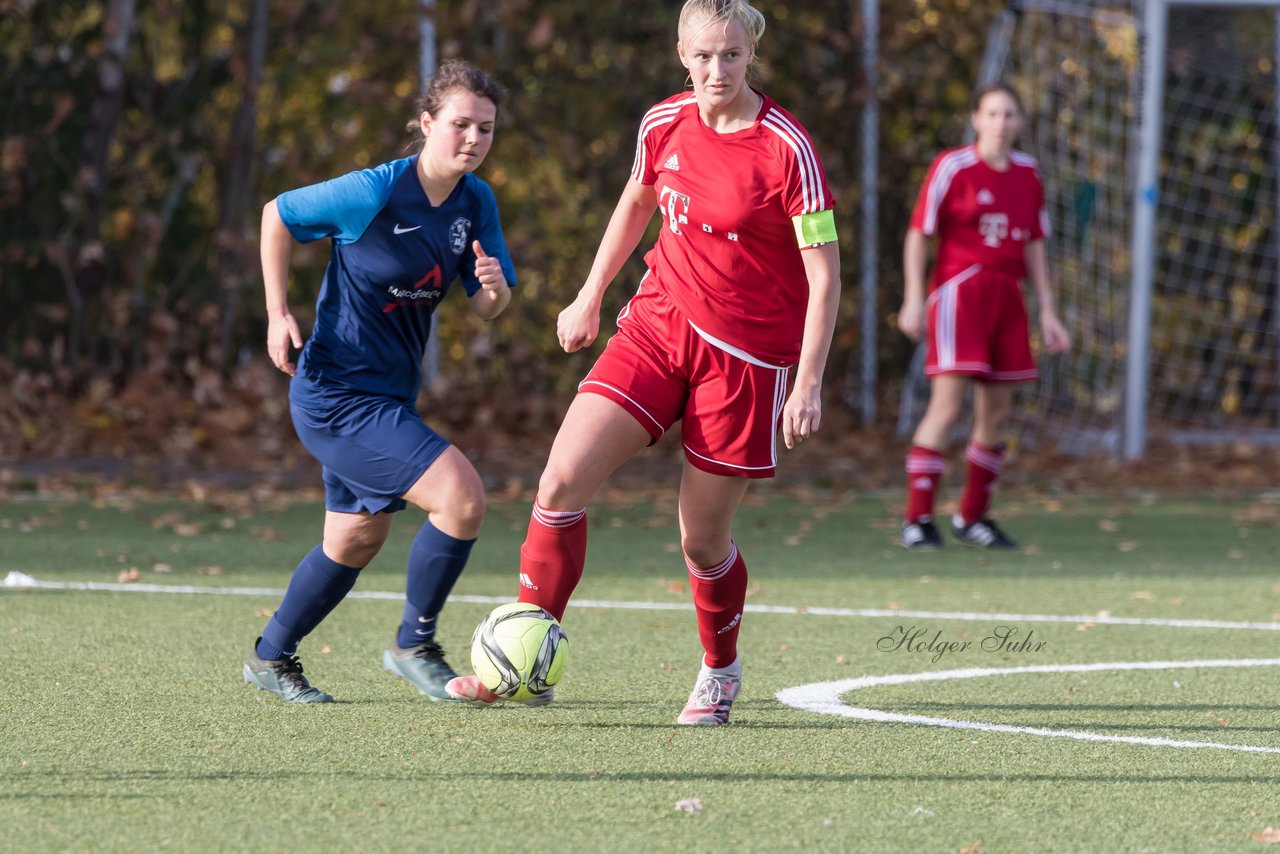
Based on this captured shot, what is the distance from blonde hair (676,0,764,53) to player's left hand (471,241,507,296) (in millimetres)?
819

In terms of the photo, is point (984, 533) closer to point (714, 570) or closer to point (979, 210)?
point (979, 210)

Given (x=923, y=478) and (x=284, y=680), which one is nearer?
(x=284, y=680)

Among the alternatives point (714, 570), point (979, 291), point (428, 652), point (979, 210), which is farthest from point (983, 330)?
point (428, 652)

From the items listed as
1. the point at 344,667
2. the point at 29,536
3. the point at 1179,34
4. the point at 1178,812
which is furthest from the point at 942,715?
the point at 1179,34

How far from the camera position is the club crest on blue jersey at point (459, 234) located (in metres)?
4.98

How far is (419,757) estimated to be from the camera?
4117 mm

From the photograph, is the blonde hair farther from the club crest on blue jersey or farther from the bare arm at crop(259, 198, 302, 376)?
the bare arm at crop(259, 198, 302, 376)

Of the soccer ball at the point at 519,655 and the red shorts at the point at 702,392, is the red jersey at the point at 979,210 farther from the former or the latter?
the soccer ball at the point at 519,655

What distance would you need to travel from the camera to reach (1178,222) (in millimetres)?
14070

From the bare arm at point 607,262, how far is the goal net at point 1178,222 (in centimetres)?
A: 858

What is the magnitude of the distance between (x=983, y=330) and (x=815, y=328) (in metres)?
3.98

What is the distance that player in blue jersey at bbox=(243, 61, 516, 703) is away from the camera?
15.7ft

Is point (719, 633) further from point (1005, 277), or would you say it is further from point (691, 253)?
point (1005, 277)

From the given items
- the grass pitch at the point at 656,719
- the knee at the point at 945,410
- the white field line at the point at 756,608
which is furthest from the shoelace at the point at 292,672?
the knee at the point at 945,410
